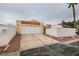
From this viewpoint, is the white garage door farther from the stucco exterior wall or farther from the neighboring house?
the stucco exterior wall

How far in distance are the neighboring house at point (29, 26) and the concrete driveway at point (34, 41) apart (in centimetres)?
5

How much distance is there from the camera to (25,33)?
2.09 metres

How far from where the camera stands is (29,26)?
6.84ft

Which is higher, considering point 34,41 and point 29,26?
point 29,26

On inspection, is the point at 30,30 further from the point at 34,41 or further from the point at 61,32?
the point at 61,32

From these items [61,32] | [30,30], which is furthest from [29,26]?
[61,32]

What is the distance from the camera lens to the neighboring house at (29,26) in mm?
2070

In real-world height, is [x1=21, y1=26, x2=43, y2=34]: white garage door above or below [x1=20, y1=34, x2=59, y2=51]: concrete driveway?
above

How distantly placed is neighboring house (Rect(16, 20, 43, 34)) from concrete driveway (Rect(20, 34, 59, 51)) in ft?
0.17

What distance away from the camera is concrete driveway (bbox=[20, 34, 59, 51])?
2057 mm

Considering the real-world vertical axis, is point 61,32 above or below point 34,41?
above

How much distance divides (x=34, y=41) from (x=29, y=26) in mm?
201

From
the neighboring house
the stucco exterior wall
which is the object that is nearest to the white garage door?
the neighboring house

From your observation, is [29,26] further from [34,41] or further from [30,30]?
[34,41]
